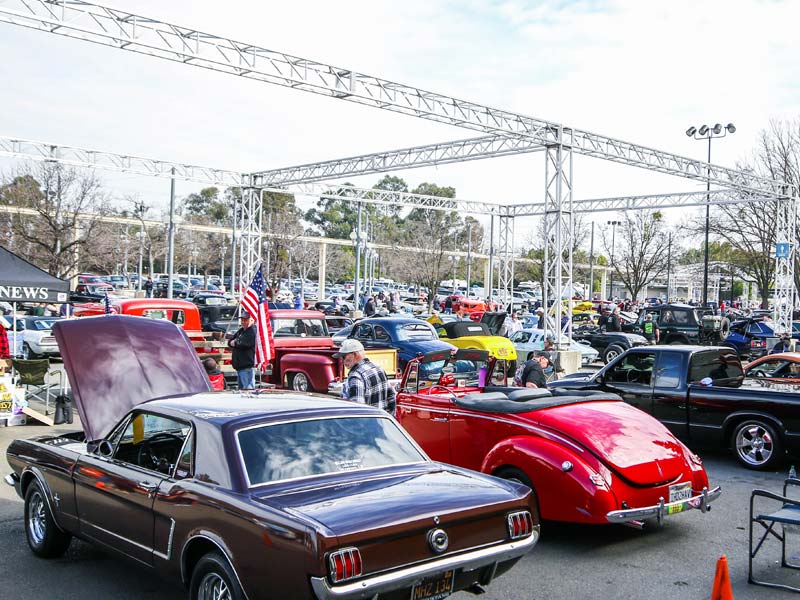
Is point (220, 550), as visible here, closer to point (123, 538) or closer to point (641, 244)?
point (123, 538)

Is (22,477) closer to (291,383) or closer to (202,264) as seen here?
(291,383)

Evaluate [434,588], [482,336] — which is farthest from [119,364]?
[482,336]

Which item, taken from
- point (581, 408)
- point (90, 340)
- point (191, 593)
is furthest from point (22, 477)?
point (581, 408)

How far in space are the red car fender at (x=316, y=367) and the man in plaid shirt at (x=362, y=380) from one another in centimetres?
649

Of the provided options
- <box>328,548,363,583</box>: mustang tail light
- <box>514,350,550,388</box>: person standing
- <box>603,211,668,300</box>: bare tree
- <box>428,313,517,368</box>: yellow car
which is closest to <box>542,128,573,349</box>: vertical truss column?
<box>428,313,517,368</box>: yellow car

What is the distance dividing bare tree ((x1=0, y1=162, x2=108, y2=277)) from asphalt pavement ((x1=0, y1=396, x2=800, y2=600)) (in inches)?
1063

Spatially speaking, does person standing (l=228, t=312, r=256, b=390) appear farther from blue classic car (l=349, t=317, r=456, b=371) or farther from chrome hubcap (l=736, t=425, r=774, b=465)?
chrome hubcap (l=736, t=425, r=774, b=465)

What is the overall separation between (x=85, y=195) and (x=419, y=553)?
35.5 metres

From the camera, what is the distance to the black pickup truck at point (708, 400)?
9.97 metres

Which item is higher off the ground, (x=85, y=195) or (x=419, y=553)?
(x=85, y=195)

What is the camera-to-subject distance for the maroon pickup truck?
577 inches

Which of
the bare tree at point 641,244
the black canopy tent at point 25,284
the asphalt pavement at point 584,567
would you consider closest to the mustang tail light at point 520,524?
the asphalt pavement at point 584,567

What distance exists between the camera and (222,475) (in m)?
4.76

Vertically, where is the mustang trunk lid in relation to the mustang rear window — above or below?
below
